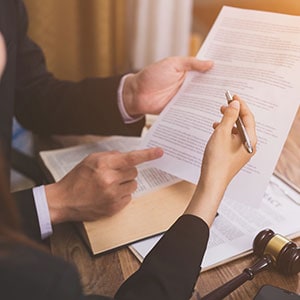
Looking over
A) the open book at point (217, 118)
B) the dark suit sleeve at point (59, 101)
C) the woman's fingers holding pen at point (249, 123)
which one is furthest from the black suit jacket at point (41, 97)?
the woman's fingers holding pen at point (249, 123)

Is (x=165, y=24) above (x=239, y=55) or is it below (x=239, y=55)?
below

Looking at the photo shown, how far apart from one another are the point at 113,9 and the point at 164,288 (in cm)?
149

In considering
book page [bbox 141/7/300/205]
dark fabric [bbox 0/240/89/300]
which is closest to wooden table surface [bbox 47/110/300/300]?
book page [bbox 141/7/300/205]

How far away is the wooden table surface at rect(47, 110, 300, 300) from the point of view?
715 millimetres

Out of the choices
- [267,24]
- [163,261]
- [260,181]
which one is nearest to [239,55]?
[267,24]

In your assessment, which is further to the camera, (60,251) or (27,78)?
(27,78)

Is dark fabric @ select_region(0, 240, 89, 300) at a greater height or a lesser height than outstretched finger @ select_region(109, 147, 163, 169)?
greater

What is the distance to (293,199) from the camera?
899 millimetres

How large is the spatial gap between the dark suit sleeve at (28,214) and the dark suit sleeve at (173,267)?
238 mm

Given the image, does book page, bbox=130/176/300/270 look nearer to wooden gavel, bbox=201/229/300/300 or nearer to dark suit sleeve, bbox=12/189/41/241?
wooden gavel, bbox=201/229/300/300

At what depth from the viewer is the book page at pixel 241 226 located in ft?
2.54

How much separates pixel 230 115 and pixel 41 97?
59 cm

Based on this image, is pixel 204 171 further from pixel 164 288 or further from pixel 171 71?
pixel 171 71

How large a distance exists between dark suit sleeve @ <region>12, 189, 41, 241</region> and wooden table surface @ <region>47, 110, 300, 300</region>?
0.03 meters
